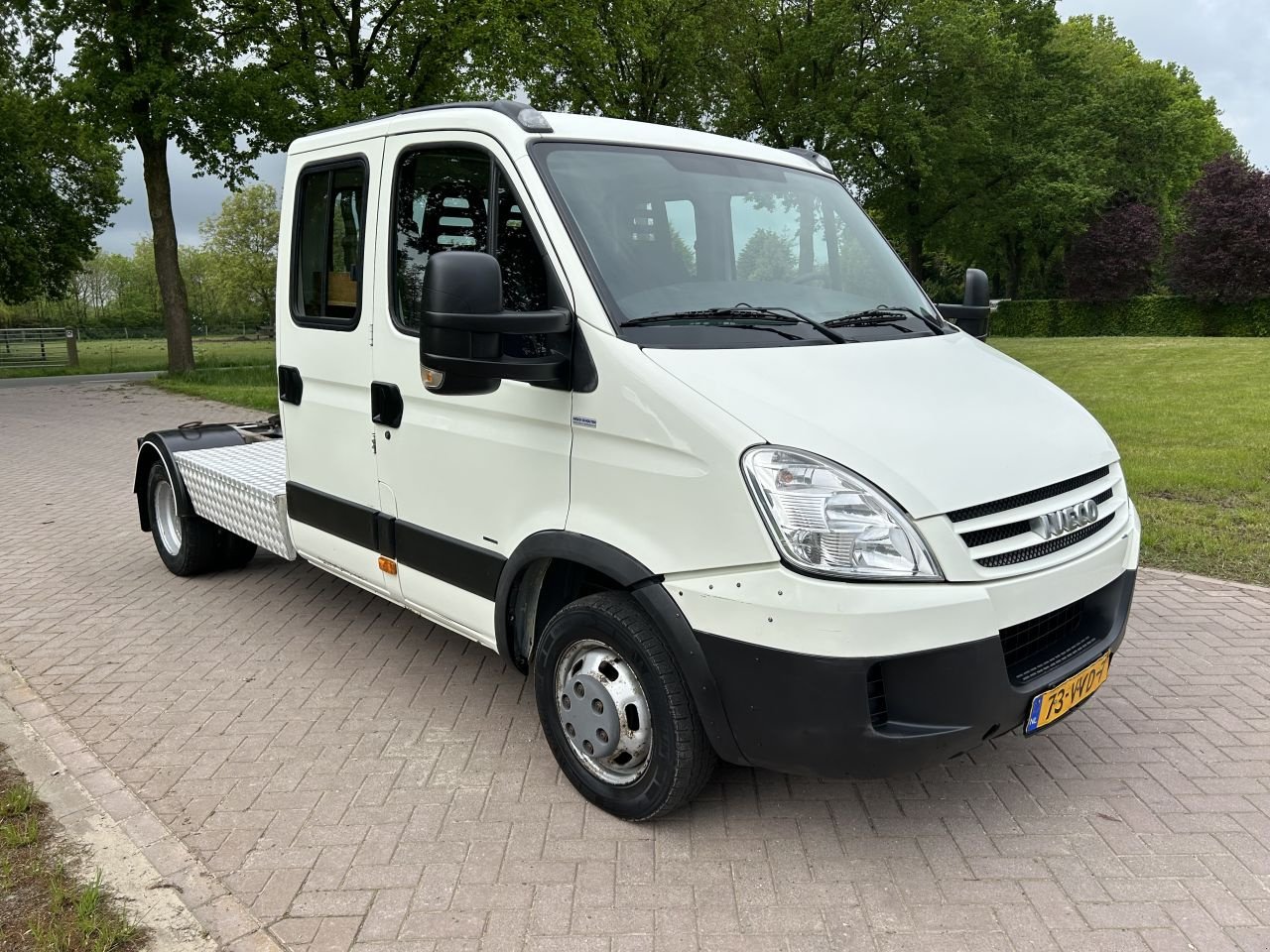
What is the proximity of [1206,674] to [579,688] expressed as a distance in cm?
313

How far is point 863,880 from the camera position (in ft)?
9.76

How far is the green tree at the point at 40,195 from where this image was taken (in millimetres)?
23594

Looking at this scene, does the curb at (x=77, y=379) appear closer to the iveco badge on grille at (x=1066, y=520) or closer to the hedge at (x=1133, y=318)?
the iveco badge on grille at (x=1066, y=520)

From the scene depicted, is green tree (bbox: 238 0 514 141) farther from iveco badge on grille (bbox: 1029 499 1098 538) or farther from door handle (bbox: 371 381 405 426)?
iveco badge on grille (bbox: 1029 499 1098 538)

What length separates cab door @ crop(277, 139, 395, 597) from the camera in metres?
4.08

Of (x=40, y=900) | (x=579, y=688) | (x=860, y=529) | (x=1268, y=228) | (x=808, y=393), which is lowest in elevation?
(x=40, y=900)

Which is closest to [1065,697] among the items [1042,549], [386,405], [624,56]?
[1042,549]

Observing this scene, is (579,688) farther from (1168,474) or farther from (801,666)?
(1168,474)

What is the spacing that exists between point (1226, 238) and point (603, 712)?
134ft

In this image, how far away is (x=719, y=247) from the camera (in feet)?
11.5

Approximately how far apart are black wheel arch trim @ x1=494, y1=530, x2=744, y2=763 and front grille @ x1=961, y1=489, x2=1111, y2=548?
0.84 metres

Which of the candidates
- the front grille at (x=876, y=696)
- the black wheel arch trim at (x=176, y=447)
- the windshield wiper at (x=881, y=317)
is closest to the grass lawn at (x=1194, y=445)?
the windshield wiper at (x=881, y=317)

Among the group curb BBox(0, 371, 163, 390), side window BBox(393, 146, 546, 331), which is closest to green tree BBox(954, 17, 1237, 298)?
curb BBox(0, 371, 163, 390)

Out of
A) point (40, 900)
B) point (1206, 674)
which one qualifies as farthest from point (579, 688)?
point (1206, 674)
